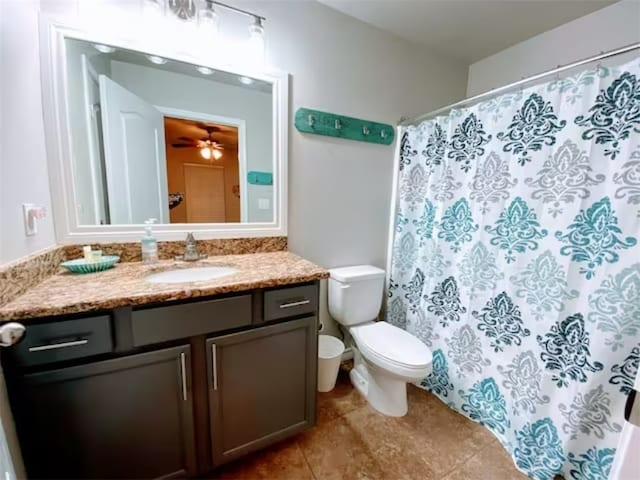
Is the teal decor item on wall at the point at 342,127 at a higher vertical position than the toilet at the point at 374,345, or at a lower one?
higher

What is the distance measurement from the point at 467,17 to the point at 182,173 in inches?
72.1

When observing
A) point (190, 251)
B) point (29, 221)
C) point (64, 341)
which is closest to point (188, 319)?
point (64, 341)

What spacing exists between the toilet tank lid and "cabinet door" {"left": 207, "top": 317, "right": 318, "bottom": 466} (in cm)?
50

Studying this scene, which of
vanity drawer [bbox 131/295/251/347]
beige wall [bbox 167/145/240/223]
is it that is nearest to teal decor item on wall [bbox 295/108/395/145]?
beige wall [bbox 167/145/240/223]

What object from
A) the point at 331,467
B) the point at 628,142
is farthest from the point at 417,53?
the point at 331,467

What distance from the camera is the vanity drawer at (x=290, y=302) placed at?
1130 mm

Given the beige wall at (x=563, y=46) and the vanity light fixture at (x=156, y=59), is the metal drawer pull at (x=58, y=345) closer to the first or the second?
the vanity light fixture at (x=156, y=59)

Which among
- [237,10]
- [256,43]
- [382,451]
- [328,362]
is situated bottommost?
[382,451]

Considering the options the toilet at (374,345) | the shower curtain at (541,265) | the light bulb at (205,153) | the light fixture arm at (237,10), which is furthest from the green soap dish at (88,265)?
the shower curtain at (541,265)

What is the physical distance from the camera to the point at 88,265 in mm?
1126

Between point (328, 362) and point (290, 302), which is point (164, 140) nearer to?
point (290, 302)

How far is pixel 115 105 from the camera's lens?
1293mm

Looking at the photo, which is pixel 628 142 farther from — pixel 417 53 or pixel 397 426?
pixel 397 426

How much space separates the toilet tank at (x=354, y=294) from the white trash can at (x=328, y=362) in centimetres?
16
